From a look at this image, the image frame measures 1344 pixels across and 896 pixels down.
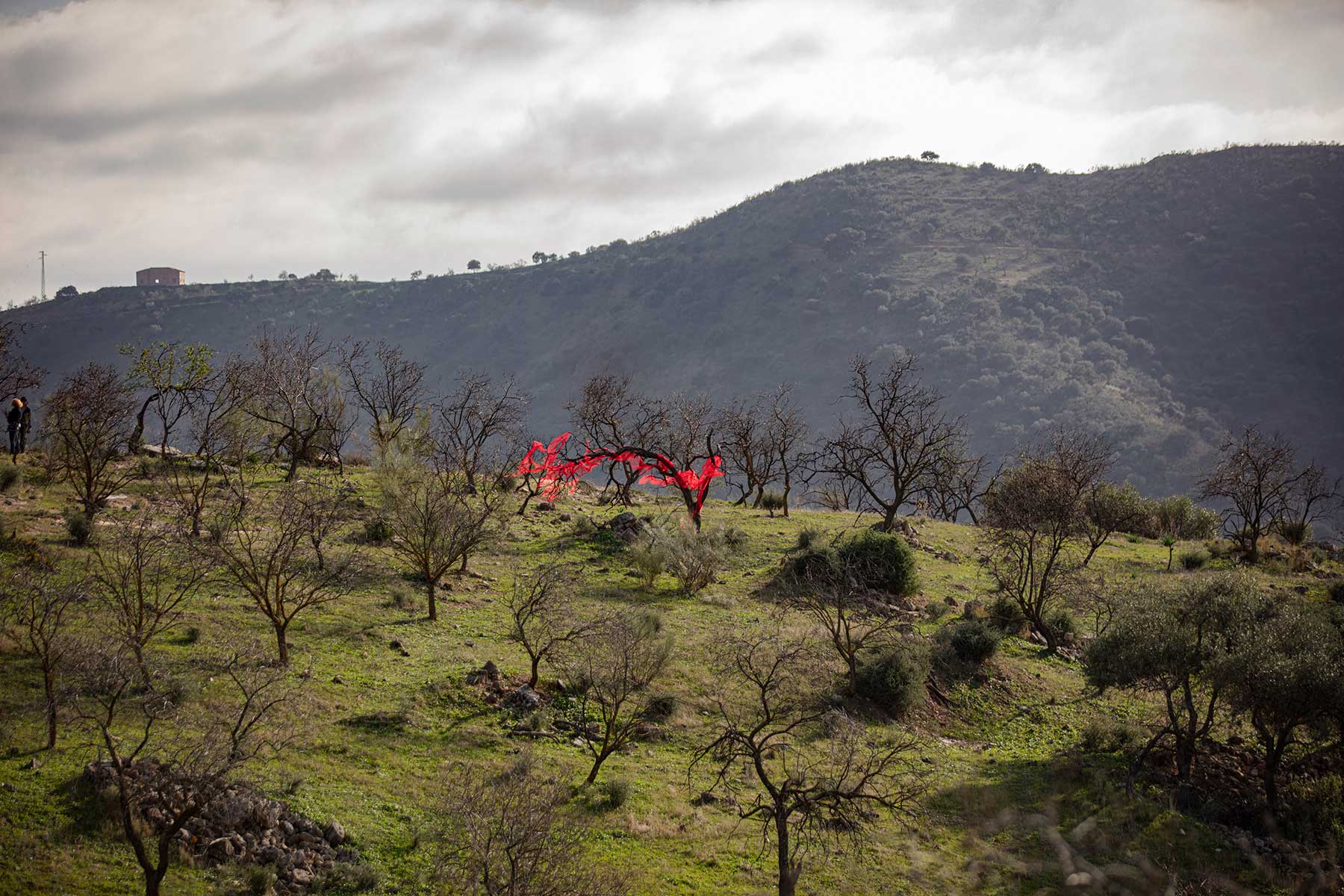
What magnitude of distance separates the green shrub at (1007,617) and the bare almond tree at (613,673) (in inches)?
486

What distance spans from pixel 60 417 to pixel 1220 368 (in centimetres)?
12177

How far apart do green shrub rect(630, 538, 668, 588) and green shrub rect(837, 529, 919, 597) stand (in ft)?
20.2

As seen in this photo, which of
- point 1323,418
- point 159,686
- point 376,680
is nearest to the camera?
point 159,686

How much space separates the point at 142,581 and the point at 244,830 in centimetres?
839

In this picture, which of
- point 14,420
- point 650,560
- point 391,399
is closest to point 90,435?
point 14,420

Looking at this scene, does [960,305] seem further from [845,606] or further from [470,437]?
[845,606]

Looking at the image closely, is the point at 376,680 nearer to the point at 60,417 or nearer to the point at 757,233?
the point at 60,417

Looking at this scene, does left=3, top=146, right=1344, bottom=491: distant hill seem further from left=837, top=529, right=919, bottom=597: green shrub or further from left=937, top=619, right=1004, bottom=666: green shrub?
left=937, top=619, right=1004, bottom=666: green shrub

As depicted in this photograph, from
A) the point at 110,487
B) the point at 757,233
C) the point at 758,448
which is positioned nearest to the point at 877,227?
the point at 757,233

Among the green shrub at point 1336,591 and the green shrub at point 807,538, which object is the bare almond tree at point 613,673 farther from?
the green shrub at point 1336,591

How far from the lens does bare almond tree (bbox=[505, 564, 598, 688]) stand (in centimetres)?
1983

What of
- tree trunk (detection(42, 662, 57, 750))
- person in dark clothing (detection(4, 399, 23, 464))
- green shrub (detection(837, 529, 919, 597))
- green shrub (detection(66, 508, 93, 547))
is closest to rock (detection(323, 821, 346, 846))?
tree trunk (detection(42, 662, 57, 750))

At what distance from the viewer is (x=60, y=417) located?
3036 centimetres

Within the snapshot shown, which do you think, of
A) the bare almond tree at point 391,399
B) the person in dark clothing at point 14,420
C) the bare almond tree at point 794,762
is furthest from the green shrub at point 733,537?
the person in dark clothing at point 14,420
